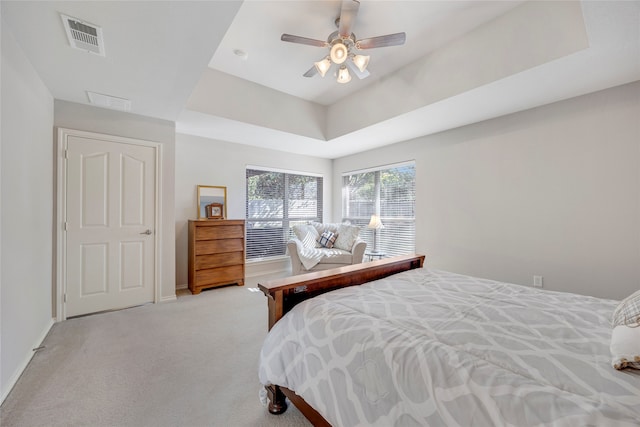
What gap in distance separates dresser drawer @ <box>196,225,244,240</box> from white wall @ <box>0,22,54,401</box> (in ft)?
5.13

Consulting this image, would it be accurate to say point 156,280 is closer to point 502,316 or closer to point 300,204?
point 300,204

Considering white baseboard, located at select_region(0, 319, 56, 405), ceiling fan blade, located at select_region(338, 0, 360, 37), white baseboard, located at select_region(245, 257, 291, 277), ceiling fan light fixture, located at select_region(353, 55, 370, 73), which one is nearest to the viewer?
white baseboard, located at select_region(0, 319, 56, 405)

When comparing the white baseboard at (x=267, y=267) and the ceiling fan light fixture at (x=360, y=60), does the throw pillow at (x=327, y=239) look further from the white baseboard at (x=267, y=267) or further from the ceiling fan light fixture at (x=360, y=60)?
the ceiling fan light fixture at (x=360, y=60)

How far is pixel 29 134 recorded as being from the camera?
213 cm

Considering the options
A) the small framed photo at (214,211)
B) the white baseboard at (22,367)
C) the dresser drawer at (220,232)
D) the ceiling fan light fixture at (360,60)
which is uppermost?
the ceiling fan light fixture at (360,60)

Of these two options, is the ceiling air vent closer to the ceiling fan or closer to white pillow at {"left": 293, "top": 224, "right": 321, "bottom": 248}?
the ceiling fan

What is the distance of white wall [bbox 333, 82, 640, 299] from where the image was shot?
8.42ft

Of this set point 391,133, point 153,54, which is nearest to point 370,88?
point 391,133

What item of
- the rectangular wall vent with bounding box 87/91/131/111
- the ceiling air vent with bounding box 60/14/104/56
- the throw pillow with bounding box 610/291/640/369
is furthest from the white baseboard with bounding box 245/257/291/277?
the throw pillow with bounding box 610/291/640/369

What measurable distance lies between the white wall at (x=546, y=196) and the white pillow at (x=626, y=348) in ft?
7.92

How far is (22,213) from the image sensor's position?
78.1 inches

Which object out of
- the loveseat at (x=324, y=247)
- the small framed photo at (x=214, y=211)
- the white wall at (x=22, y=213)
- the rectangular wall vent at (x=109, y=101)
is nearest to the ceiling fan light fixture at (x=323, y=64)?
the rectangular wall vent at (x=109, y=101)

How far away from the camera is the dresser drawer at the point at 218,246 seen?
380cm

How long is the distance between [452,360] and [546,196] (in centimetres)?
304
